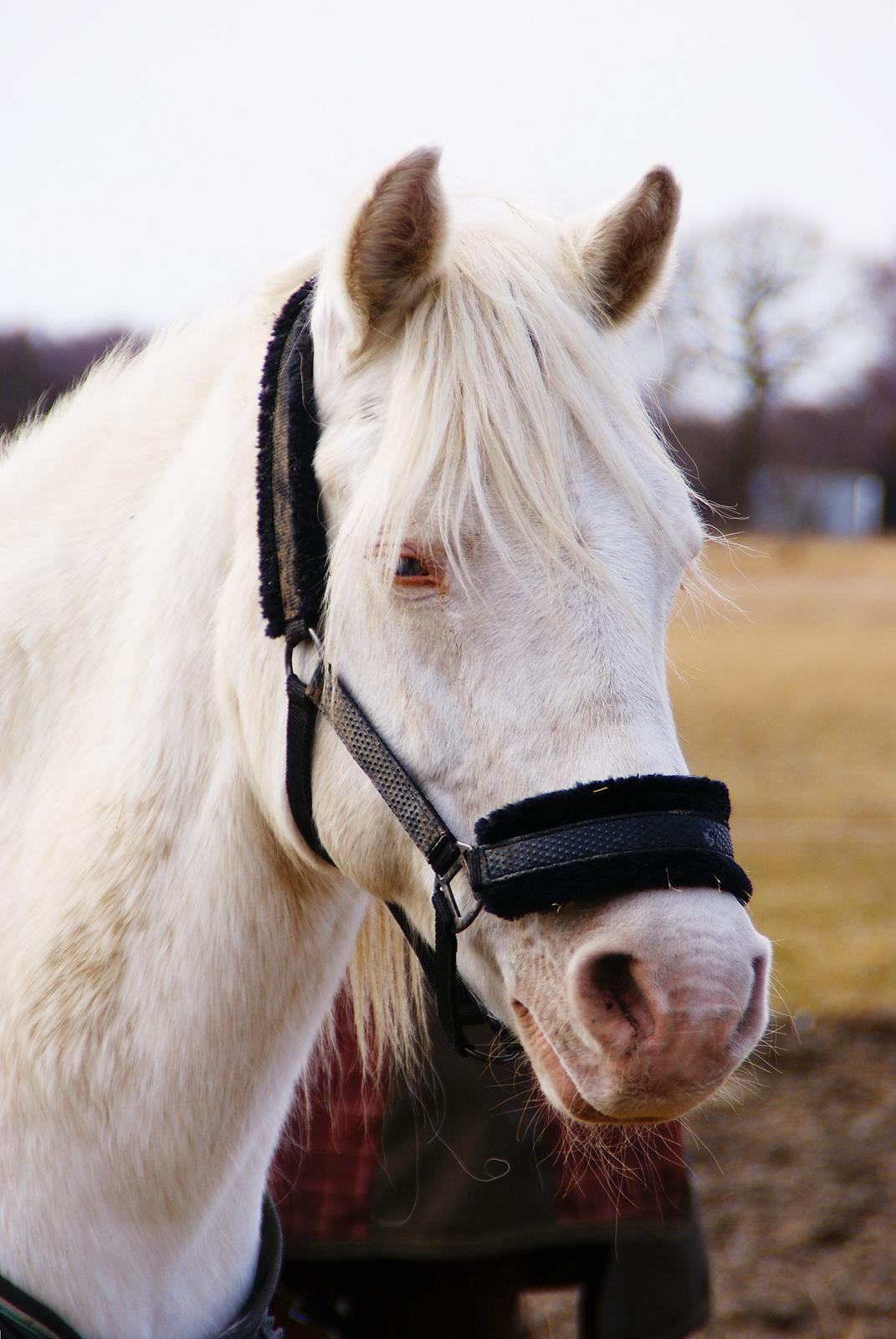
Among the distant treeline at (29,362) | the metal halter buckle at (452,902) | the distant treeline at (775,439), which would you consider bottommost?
the distant treeline at (775,439)

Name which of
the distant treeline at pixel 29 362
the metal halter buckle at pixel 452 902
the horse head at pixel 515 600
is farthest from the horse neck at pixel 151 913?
the distant treeline at pixel 29 362

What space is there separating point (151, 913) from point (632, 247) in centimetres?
106

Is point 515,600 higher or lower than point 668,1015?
higher

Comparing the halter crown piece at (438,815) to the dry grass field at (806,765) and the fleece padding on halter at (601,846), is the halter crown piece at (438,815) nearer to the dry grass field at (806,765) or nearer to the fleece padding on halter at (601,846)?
the fleece padding on halter at (601,846)

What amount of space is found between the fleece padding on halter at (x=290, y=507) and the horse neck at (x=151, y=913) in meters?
0.05

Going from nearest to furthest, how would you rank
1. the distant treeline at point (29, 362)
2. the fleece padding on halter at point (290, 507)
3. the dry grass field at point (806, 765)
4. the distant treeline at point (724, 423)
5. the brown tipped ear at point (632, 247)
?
the fleece padding on halter at point (290, 507), the brown tipped ear at point (632, 247), the distant treeline at point (724, 423), the distant treeline at point (29, 362), the dry grass field at point (806, 765)

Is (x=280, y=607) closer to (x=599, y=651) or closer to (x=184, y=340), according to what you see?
(x=599, y=651)

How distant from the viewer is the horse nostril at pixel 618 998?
111cm

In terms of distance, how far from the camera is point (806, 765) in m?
9.61

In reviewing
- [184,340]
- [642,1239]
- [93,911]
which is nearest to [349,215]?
[184,340]

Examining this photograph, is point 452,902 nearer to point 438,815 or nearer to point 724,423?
point 438,815

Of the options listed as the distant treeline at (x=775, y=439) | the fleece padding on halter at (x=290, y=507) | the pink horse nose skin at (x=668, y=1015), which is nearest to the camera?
the pink horse nose skin at (x=668, y=1015)

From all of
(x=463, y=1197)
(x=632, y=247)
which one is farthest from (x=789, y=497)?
(x=632, y=247)

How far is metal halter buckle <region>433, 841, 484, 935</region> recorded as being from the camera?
1.20 metres
